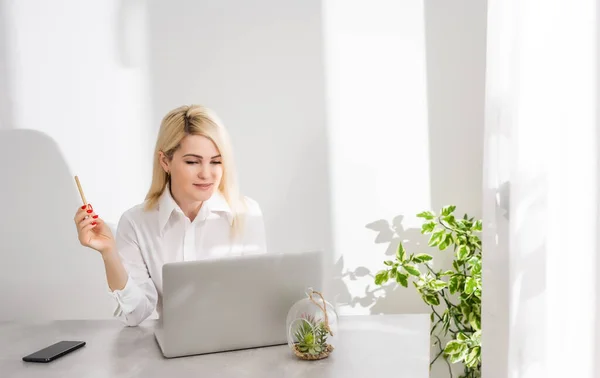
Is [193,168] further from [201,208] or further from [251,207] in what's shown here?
[251,207]

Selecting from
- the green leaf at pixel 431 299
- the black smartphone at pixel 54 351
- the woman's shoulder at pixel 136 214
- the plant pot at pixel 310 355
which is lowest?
the green leaf at pixel 431 299

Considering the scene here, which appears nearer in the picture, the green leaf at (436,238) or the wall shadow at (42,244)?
the green leaf at (436,238)

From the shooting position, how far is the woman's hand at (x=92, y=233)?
223 cm

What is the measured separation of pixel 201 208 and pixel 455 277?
37.2 inches

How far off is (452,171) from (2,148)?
178 cm

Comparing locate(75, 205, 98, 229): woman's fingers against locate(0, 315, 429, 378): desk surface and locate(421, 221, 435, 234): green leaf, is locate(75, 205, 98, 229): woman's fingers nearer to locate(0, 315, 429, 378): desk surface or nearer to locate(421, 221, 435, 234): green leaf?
locate(0, 315, 429, 378): desk surface

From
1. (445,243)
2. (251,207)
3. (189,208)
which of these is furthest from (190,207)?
(445,243)

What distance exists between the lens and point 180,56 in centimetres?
281

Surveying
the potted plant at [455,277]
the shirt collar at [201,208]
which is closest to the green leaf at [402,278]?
the potted plant at [455,277]

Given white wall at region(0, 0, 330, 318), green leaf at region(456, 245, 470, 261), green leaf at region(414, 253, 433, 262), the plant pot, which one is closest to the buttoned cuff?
white wall at region(0, 0, 330, 318)

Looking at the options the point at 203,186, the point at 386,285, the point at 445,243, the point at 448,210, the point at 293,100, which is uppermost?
the point at 293,100

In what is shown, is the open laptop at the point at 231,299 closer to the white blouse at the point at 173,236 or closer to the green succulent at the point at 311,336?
the green succulent at the point at 311,336

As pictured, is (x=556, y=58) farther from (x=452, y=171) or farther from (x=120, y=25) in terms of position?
(x=120, y=25)

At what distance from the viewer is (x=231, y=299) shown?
1847 mm
